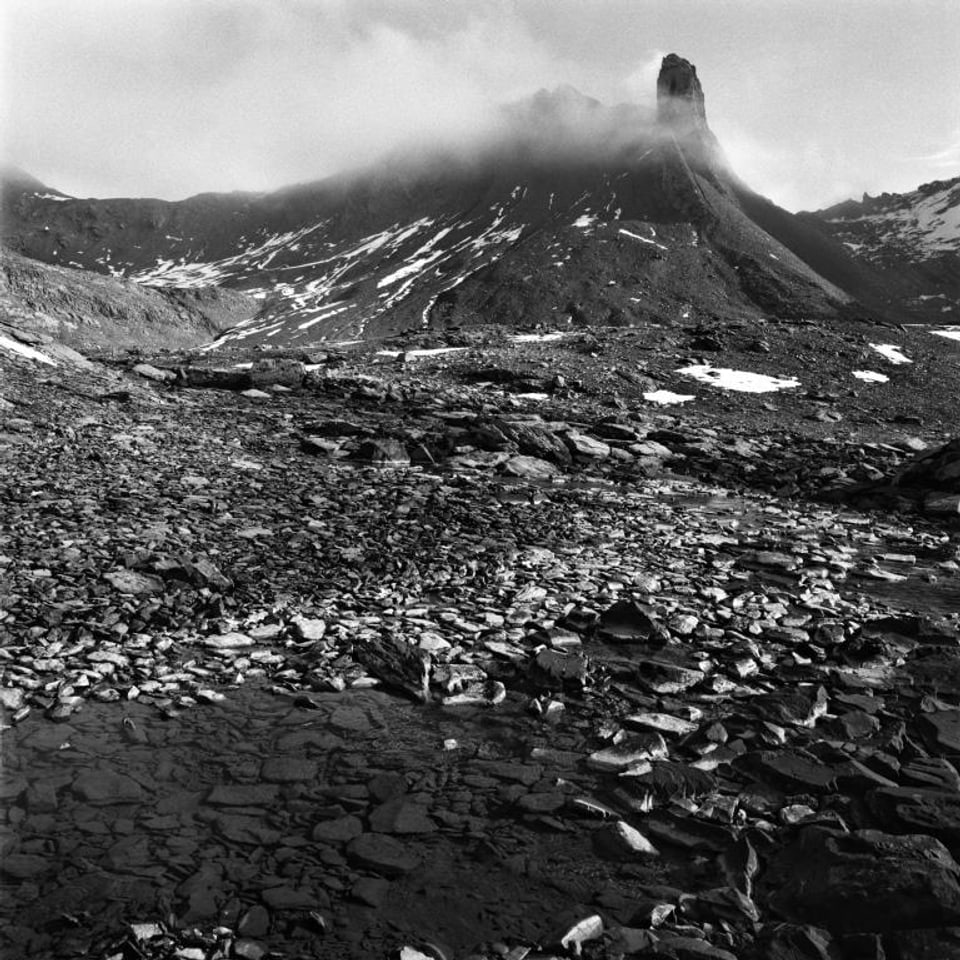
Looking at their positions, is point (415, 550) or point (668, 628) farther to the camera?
point (415, 550)

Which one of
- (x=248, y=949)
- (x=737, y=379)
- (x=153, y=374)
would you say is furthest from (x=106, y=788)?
(x=737, y=379)

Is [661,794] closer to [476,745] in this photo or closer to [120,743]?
[476,745]

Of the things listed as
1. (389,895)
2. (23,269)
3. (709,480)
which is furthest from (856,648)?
(23,269)

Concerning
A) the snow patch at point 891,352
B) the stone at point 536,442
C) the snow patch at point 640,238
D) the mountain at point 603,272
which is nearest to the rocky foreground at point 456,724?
the stone at point 536,442

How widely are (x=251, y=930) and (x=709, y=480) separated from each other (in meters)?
17.9

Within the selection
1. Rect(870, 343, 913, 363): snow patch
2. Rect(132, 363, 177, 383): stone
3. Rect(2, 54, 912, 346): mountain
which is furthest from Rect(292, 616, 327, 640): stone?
Rect(2, 54, 912, 346): mountain

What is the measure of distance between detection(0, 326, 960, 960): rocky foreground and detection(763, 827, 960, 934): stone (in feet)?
0.06

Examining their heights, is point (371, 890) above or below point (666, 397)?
below

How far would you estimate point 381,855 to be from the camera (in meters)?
4.70

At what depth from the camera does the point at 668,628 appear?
8734mm

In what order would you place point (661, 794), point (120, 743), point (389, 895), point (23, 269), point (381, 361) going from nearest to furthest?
point (389, 895) → point (661, 794) → point (120, 743) → point (381, 361) → point (23, 269)

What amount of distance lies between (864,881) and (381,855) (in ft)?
10.2

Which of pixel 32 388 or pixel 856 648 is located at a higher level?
pixel 32 388

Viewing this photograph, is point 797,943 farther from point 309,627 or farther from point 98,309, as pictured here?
point 98,309
